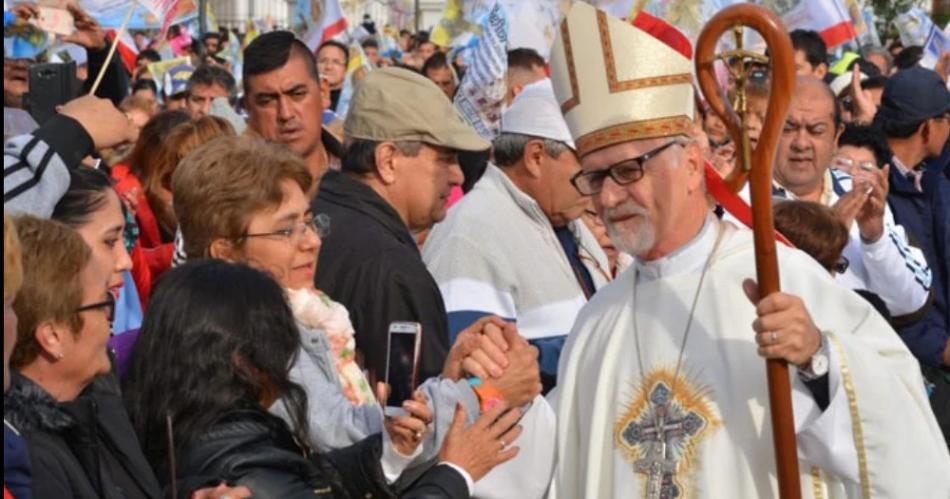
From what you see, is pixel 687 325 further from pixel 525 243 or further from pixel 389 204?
pixel 525 243

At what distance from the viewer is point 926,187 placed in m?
8.27

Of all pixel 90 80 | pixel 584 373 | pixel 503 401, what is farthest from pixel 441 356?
pixel 90 80

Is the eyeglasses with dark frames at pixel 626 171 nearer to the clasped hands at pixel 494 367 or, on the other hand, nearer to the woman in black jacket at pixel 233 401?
the clasped hands at pixel 494 367

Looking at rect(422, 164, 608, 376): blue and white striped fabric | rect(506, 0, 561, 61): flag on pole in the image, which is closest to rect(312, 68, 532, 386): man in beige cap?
rect(422, 164, 608, 376): blue and white striped fabric

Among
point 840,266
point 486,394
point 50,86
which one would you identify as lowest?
point 486,394

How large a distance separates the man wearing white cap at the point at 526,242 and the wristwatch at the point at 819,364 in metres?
2.00

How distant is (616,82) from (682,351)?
744 millimetres

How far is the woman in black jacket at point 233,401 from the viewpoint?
148 inches

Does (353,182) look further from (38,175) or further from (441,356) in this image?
(38,175)

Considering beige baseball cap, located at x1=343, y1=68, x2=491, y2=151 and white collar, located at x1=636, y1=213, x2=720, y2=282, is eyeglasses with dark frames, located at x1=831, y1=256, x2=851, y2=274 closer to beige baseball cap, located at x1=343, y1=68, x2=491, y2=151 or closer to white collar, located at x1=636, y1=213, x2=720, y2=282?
beige baseball cap, located at x1=343, y1=68, x2=491, y2=151

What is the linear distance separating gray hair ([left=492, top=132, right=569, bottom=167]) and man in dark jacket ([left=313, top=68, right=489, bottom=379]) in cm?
55

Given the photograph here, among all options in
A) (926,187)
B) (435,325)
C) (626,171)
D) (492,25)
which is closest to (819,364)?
(626,171)

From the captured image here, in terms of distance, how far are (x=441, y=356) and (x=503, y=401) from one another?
3.48 feet

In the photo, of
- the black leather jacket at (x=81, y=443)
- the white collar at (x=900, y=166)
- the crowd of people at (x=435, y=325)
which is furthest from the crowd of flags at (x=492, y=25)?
the black leather jacket at (x=81, y=443)
